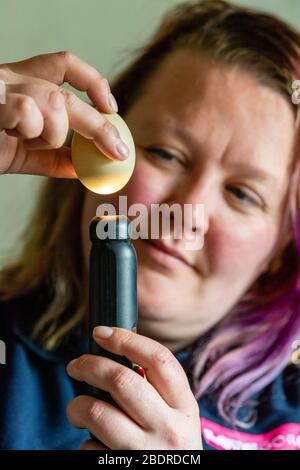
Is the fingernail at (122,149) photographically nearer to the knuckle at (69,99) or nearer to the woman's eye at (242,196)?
the knuckle at (69,99)

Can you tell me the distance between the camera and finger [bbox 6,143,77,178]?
0.56 m

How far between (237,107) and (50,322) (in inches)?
14.1

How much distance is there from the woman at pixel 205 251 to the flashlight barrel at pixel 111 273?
0.78ft

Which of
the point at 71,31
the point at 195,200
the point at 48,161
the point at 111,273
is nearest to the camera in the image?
the point at 111,273

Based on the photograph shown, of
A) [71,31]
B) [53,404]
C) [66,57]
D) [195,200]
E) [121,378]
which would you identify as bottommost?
[53,404]

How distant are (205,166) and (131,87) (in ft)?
0.54

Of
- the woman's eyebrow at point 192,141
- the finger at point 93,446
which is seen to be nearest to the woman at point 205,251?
the woman's eyebrow at point 192,141

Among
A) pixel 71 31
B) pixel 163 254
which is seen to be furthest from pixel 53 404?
pixel 71 31

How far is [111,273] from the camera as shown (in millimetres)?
441

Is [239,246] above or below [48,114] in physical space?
below

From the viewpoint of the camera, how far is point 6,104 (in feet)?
1.49

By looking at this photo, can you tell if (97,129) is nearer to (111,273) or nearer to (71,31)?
(111,273)

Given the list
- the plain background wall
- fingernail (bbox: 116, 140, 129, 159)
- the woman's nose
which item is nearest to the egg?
fingernail (bbox: 116, 140, 129, 159)

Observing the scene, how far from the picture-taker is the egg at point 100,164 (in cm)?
49
